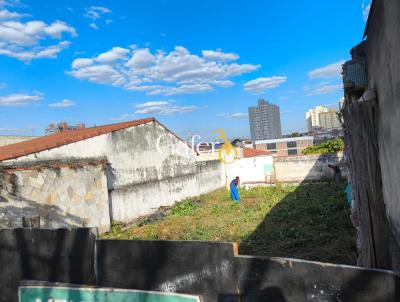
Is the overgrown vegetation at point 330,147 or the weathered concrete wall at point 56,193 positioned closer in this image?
the weathered concrete wall at point 56,193

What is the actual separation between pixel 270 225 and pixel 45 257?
717 cm

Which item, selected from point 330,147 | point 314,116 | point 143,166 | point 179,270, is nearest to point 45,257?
point 179,270

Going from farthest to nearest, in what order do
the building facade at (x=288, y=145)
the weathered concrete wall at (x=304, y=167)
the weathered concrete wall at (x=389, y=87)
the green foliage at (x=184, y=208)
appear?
the building facade at (x=288, y=145) → the weathered concrete wall at (x=304, y=167) → the green foliage at (x=184, y=208) → the weathered concrete wall at (x=389, y=87)

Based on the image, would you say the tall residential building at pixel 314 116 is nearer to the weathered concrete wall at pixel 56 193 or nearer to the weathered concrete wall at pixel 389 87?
the weathered concrete wall at pixel 56 193

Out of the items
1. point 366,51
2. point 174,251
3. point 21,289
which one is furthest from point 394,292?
point 21,289

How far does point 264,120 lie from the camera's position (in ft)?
461

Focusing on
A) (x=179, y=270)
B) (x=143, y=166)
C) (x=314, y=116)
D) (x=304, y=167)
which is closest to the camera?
(x=179, y=270)

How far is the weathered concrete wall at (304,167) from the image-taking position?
69.5 feet

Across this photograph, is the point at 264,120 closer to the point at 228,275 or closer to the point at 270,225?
the point at 270,225

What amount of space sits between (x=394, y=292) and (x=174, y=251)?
206 cm

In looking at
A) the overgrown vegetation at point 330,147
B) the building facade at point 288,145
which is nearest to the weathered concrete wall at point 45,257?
the overgrown vegetation at point 330,147

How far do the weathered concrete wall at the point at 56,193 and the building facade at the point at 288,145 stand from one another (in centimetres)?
5138

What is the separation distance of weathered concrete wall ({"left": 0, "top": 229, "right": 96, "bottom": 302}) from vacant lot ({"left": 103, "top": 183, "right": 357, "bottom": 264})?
186 inches

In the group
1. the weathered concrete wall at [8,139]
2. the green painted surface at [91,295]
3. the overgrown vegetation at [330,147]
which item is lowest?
the green painted surface at [91,295]
